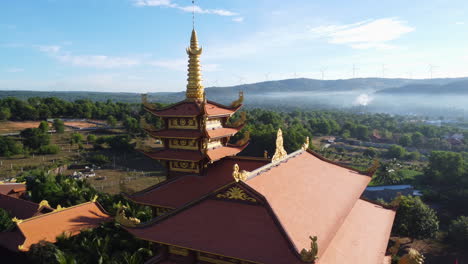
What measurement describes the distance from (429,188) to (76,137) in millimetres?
67391

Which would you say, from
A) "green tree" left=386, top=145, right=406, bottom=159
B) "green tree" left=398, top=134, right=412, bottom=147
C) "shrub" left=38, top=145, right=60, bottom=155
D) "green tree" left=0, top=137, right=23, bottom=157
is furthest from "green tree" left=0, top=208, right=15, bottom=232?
"green tree" left=398, top=134, right=412, bottom=147

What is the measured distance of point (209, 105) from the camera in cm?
1655

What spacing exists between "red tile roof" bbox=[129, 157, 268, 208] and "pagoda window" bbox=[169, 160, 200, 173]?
353mm

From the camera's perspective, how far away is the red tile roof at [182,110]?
599 inches

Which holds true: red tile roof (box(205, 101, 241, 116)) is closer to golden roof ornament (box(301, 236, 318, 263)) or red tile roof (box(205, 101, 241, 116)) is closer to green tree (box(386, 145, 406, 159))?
golden roof ornament (box(301, 236, 318, 263))

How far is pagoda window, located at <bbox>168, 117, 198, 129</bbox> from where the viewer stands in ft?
50.7

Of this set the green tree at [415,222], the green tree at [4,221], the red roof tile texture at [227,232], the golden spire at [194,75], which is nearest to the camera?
the red roof tile texture at [227,232]

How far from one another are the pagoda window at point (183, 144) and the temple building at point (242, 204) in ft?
0.18

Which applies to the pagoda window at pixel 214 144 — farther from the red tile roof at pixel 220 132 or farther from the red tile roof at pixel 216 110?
the red tile roof at pixel 216 110

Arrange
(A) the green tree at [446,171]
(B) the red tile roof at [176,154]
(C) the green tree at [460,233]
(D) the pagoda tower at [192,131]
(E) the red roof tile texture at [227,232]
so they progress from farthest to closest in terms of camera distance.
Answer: (A) the green tree at [446,171], (C) the green tree at [460,233], (D) the pagoda tower at [192,131], (B) the red tile roof at [176,154], (E) the red roof tile texture at [227,232]

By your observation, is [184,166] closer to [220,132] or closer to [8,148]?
[220,132]

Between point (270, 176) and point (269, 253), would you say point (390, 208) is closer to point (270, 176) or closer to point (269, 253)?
point (270, 176)

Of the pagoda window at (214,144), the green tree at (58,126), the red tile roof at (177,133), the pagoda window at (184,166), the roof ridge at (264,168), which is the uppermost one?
the red tile roof at (177,133)

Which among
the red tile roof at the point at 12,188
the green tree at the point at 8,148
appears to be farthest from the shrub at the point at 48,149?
the red tile roof at the point at 12,188
